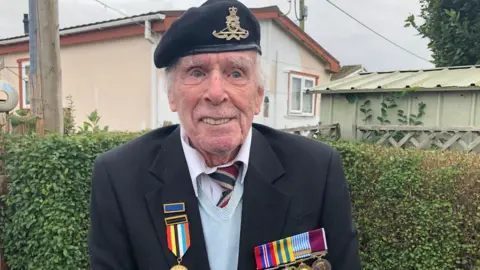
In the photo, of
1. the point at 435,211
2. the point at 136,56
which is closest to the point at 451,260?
the point at 435,211

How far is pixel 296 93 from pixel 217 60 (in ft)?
37.2

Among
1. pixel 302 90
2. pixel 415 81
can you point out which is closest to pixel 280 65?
pixel 302 90

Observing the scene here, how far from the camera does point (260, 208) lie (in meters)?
1.38

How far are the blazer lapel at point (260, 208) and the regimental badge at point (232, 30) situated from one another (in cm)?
44

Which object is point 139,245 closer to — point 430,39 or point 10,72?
point 430,39

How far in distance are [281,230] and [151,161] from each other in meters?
0.56

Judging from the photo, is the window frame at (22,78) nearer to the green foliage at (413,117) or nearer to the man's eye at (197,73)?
the green foliage at (413,117)

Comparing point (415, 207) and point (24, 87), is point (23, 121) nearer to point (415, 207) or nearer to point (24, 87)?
point (415, 207)

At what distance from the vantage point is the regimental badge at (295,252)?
1354mm

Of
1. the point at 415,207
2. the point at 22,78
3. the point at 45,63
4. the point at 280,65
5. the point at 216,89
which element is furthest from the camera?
the point at 22,78

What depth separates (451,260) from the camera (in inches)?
120

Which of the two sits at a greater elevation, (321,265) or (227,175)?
(227,175)

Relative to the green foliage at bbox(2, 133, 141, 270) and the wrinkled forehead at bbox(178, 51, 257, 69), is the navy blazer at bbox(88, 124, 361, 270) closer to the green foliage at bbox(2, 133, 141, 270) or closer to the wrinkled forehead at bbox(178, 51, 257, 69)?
the wrinkled forehead at bbox(178, 51, 257, 69)

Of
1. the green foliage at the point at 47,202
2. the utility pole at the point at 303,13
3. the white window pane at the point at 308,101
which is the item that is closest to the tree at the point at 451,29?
the white window pane at the point at 308,101
